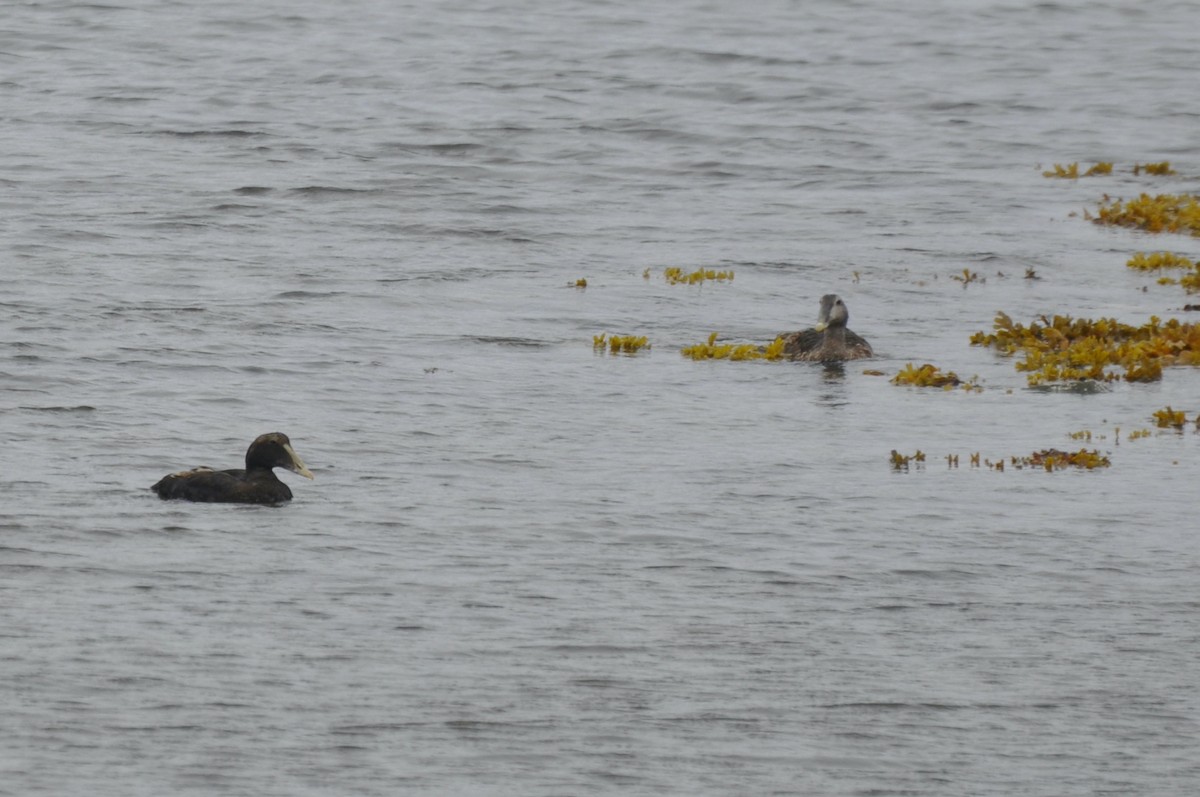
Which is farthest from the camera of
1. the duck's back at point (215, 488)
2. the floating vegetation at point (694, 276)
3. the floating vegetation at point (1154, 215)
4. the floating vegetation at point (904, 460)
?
the floating vegetation at point (1154, 215)

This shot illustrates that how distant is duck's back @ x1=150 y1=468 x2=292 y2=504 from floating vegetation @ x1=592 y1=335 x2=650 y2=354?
5.99m

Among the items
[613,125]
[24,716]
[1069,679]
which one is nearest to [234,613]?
[24,716]

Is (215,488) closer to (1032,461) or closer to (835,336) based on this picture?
(1032,461)

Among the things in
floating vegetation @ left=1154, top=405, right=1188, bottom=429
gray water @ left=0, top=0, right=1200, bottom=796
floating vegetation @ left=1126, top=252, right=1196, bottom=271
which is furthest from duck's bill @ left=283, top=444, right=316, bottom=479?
floating vegetation @ left=1126, top=252, right=1196, bottom=271

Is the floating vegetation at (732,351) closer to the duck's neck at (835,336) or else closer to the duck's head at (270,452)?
the duck's neck at (835,336)

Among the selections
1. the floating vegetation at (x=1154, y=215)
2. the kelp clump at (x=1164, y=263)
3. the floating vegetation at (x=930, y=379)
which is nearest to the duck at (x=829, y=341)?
the floating vegetation at (x=930, y=379)

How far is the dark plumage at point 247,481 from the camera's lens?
13.7 meters

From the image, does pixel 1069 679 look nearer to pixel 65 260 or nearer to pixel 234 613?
pixel 234 613

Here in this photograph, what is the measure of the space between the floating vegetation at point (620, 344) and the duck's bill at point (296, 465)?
553 centimetres

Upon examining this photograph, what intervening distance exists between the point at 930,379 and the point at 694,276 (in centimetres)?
494

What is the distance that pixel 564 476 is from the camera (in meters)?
14.8

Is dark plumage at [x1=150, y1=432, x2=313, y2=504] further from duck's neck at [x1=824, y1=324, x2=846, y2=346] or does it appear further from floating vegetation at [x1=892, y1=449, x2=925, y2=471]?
duck's neck at [x1=824, y1=324, x2=846, y2=346]

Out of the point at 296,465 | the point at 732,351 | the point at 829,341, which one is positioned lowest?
the point at 296,465

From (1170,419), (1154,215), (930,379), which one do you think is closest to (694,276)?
(930,379)
